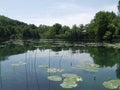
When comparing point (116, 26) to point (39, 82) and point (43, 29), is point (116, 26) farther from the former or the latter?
point (43, 29)

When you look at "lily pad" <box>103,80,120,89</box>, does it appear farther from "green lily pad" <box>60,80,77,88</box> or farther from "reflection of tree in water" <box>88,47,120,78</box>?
"reflection of tree in water" <box>88,47,120,78</box>

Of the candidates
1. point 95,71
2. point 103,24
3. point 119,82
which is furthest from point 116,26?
point 119,82

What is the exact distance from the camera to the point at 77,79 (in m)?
13.4

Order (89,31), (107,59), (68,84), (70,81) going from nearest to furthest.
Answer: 1. (68,84)
2. (70,81)
3. (107,59)
4. (89,31)

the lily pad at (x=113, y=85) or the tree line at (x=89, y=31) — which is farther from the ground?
the tree line at (x=89, y=31)

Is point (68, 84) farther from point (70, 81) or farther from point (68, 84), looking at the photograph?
point (70, 81)

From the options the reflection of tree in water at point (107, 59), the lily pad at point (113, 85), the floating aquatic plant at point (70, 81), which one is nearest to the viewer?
the lily pad at point (113, 85)

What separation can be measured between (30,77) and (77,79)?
3.13 meters

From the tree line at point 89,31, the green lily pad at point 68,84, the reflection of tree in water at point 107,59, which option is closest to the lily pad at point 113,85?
the green lily pad at point 68,84

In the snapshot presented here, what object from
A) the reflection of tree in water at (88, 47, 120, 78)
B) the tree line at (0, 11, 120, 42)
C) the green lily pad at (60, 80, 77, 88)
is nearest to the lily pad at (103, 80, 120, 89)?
the green lily pad at (60, 80, 77, 88)

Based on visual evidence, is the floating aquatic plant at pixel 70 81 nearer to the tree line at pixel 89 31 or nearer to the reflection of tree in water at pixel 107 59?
the reflection of tree in water at pixel 107 59

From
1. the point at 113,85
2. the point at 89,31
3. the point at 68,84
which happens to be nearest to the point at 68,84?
the point at 68,84

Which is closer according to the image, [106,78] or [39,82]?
[39,82]

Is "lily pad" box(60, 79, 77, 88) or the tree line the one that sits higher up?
the tree line
